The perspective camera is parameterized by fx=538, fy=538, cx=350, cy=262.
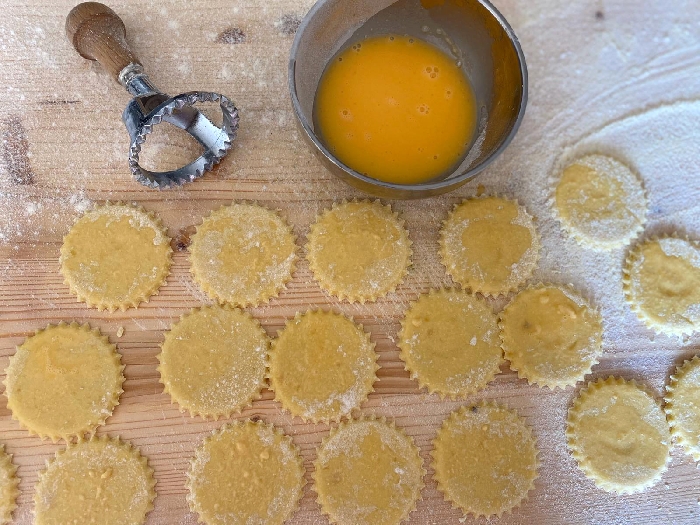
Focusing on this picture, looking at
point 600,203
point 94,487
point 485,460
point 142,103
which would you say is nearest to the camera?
point 142,103

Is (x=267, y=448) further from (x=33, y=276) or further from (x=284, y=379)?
(x=33, y=276)

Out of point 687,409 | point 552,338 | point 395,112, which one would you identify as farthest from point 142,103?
point 687,409

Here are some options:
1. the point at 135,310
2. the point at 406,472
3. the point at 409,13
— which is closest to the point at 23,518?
the point at 135,310

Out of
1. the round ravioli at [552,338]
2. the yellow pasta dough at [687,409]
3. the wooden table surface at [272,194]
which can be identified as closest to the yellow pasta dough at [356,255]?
the wooden table surface at [272,194]

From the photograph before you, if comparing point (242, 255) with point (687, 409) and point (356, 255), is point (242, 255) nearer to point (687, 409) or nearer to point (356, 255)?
point (356, 255)

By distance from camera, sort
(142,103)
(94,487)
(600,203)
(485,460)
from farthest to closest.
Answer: (600,203) < (485,460) < (94,487) < (142,103)

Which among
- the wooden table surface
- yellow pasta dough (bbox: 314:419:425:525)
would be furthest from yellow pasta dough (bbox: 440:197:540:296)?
yellow pasta dough (bbox: 314:419:425:525)

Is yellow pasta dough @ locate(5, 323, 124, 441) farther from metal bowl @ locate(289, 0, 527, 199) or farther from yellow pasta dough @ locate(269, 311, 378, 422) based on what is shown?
metal bowl @ locate(289, 0, 527, 199)
